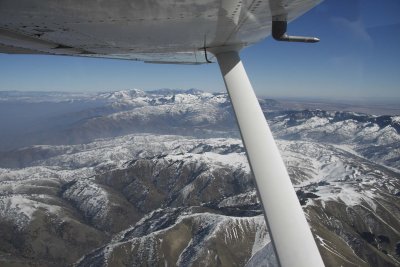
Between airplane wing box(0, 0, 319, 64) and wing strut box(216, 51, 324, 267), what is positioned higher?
airplane wing box(0, 0, 319, 64)

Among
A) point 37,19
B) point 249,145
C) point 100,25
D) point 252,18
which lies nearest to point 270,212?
point 249,145

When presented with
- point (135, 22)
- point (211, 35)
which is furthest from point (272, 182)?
point (135, 22)

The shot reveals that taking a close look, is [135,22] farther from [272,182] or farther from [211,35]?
Result: [272,182]

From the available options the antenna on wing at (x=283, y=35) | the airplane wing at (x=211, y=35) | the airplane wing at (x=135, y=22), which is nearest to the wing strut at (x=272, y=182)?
the airplane wing at (x=211, y=35)

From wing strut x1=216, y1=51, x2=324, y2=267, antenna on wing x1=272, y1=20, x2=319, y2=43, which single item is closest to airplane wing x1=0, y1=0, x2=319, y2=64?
antenna on wing x1=272, y1=20, x2=319, y2=43

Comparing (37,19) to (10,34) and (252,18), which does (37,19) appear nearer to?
(10,34)

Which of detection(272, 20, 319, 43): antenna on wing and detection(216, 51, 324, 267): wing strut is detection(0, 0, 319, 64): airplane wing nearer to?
detection(272, 20, 319, 43): antenna on wing
